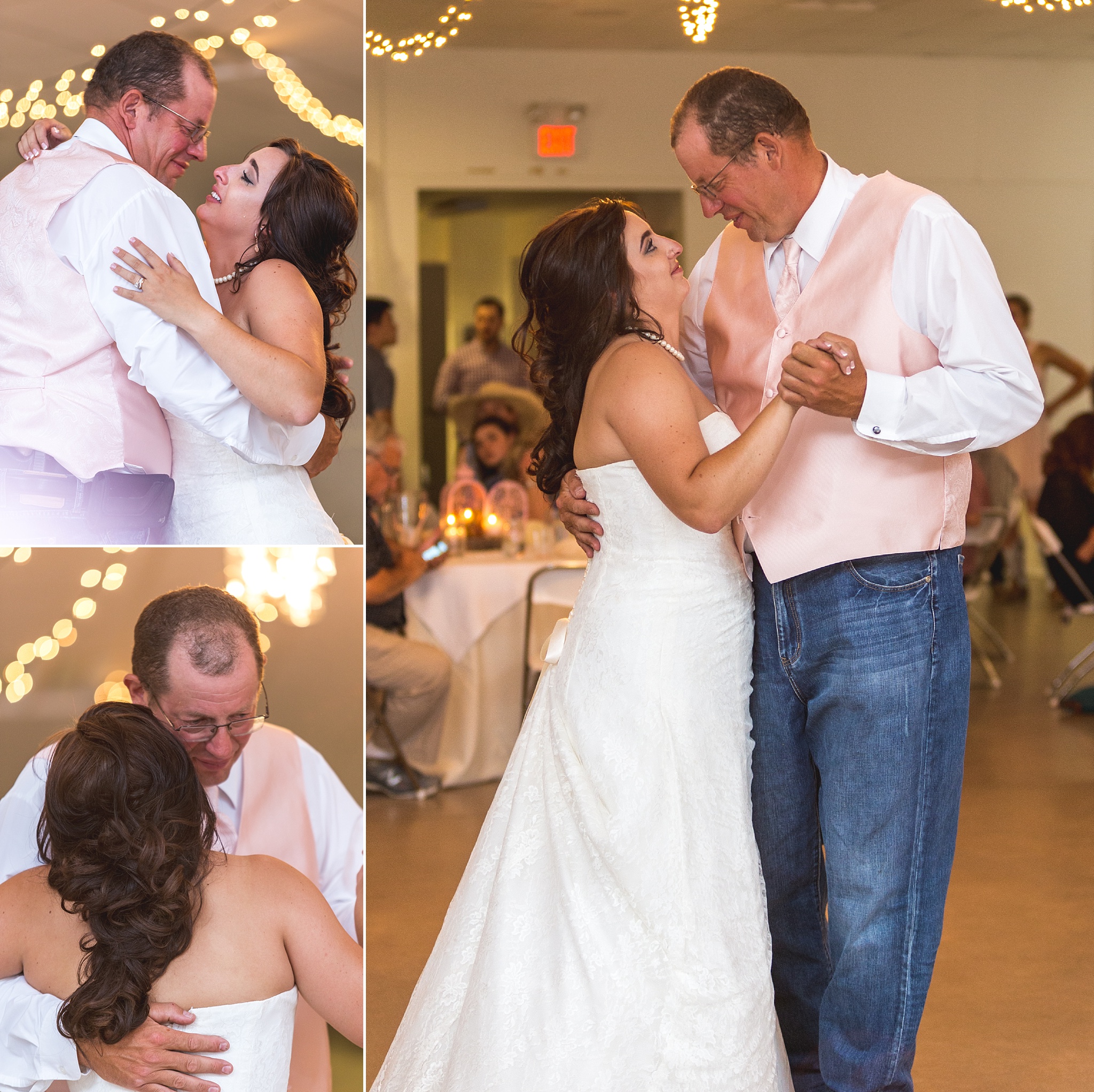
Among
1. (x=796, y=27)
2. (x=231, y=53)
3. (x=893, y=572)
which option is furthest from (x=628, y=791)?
(x=796, y=27)

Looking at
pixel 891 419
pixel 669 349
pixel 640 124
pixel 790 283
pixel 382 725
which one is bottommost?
pixel 382 725

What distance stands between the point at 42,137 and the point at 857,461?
115 centimetres

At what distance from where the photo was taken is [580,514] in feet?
6.61

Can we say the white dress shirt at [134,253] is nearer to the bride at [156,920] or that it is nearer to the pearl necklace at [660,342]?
the bride at [156,920]

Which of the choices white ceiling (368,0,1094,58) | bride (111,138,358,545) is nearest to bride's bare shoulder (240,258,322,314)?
bride (111,138,358,545)

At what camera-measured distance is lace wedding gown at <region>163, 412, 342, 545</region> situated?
4.25ft

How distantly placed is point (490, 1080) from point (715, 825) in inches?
19.7

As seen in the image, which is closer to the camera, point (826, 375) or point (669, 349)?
point (826, 375)

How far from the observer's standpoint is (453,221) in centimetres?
1160

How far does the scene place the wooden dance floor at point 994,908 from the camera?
2.59 metres

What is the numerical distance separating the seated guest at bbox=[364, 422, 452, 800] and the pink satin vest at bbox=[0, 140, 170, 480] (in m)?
2.92

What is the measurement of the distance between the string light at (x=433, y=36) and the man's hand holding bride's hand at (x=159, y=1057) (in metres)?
4.71

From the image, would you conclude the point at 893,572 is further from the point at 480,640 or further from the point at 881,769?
the point at 480,640

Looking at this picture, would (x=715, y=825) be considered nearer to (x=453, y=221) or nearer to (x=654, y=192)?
(x=654, y=192)
